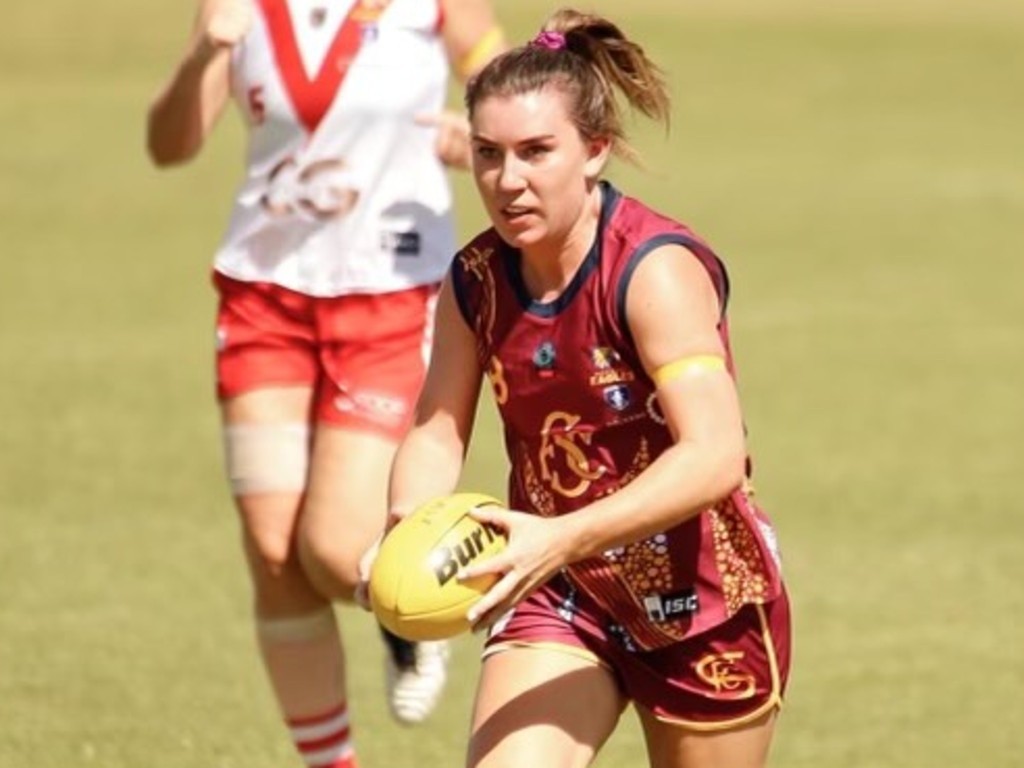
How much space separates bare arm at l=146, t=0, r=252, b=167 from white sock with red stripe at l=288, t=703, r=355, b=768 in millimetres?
1621

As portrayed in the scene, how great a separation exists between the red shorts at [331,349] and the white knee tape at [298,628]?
0.53 metres

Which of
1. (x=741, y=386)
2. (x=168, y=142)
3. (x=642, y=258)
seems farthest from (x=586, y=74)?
(x=741, y=386)

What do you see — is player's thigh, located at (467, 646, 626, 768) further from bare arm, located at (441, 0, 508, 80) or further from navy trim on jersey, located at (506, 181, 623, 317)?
bare arm, located at (441, 0, 508, 80)

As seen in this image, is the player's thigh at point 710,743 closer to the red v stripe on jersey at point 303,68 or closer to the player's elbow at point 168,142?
the red v stripe on jersey at point 303,68

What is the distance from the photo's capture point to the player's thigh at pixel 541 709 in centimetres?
538

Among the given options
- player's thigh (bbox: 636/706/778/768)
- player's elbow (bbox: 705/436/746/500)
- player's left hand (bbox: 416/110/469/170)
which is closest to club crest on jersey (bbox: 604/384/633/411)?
player's elbow (bbox: 705/436/746/500)

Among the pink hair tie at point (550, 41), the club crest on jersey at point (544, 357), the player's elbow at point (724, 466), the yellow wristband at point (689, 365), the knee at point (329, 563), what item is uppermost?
the pink hair tie at point (550, 41)

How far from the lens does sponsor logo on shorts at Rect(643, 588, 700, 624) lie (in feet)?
18.2

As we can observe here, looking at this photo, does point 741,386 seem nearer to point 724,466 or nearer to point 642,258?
point 642,258

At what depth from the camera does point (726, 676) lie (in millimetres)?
5586

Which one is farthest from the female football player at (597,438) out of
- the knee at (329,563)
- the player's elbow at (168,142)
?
the player's elbow at (168,142)

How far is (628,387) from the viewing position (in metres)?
5.39

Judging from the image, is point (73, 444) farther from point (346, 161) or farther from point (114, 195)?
point (114, 195)

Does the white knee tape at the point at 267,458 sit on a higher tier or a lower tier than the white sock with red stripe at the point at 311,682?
higher
